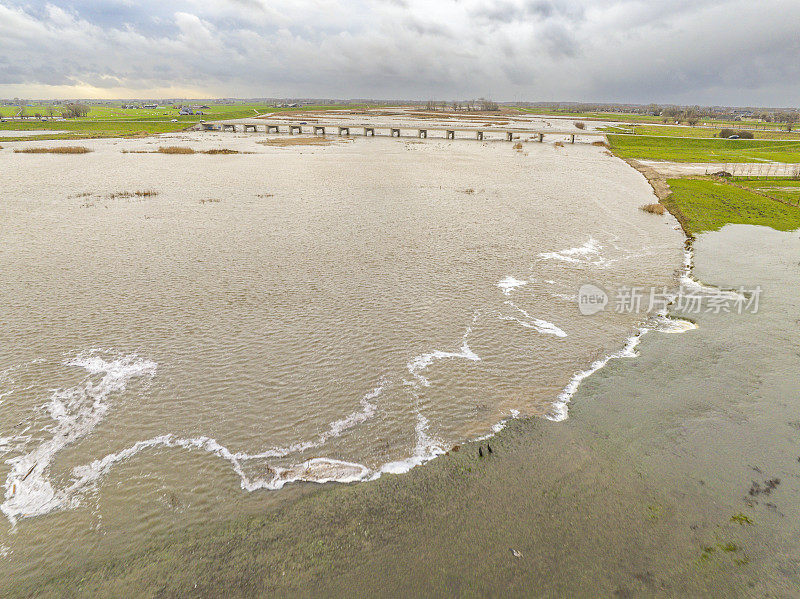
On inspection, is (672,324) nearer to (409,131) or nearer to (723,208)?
(723,208)

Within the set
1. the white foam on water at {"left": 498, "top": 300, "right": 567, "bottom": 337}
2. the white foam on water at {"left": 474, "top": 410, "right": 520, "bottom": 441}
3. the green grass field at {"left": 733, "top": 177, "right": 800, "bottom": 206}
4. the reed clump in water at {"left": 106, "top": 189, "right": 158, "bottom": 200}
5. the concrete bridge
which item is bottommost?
the white foam on water at {"left": 474, "top": 410, "right": 520, "bottom": 441}

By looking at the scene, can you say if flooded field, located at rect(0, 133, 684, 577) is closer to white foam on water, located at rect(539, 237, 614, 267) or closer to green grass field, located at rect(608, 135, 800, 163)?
white foam on water, located at rect(539, 237, 614, 267)

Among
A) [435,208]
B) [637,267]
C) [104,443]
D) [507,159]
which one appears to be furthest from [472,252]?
[507,159]

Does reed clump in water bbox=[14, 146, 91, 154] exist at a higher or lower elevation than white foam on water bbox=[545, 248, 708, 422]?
higher

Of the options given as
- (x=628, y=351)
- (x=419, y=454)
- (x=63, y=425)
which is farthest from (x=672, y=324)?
(x=63, y=425)

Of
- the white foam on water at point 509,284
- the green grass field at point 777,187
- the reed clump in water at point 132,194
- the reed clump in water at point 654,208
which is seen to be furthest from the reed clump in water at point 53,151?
the green grass field at point 777,187

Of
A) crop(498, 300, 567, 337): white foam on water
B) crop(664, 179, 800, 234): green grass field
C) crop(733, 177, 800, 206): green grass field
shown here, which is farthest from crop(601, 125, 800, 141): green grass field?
crop(498, 300, 567, 337): white foam on water
